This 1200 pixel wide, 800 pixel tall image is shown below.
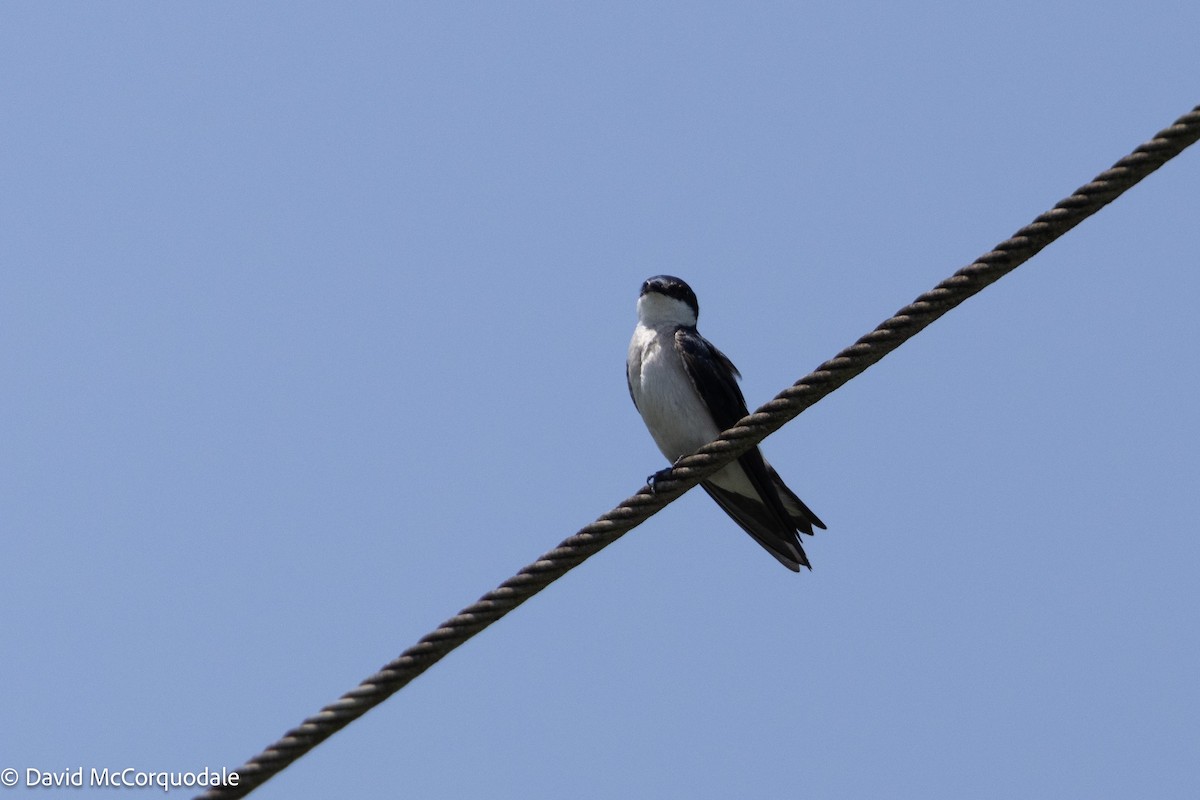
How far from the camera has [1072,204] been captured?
393 centimetres

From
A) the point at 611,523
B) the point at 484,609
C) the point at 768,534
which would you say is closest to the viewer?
the point at 484,609

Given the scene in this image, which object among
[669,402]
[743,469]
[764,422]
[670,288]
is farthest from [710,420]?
[764,422]

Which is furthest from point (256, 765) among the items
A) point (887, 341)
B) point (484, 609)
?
point (887, 341)

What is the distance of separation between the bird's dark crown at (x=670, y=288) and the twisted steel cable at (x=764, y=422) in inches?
140

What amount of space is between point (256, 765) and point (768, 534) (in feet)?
12.1

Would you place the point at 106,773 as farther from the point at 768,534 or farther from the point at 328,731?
the point at 768,534

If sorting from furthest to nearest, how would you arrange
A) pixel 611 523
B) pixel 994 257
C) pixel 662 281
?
pixel 662 281
pixel 611 523
pixel 994 257

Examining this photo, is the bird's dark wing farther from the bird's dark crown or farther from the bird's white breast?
the bird's dark crown

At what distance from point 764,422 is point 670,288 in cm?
367

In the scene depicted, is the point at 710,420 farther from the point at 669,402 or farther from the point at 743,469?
the point at 743,469

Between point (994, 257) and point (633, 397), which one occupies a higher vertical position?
point (633, 397)

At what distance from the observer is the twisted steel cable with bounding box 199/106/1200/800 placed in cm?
385

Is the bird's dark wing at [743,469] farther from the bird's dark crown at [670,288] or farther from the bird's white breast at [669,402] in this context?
the bird's dark crown at [670,288]

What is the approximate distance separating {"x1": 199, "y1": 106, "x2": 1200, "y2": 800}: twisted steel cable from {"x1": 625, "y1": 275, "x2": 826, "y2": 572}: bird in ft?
7.88
